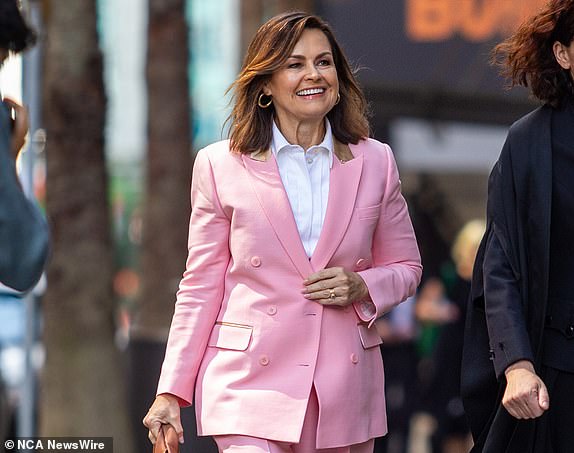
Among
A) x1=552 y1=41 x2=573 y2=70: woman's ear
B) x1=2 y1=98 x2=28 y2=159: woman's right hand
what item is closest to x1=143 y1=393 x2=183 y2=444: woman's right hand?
x1=2 y1=98 x2=28 y2=159: woman's right hand

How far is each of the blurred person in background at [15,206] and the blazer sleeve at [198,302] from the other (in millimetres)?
1290

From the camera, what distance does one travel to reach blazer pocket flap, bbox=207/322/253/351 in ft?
15.5

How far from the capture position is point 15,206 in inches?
131

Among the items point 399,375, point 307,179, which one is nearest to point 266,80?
point 307,179

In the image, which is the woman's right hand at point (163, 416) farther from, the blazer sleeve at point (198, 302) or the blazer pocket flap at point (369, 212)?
the blazer pocket flap at point (369, 212)

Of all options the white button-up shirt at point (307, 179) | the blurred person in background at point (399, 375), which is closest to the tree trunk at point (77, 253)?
the blurred person in background at point (399, 375)

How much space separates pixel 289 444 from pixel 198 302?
0.54 m

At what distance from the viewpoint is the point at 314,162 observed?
493 centimetres

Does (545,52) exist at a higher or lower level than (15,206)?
higher

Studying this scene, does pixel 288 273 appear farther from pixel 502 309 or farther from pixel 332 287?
pixel 502 309

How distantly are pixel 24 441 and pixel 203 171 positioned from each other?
10.6 ft

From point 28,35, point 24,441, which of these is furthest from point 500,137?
point 28,35

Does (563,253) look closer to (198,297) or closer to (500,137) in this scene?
(198,297)

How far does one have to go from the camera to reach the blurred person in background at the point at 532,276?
14.8 feet
